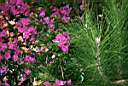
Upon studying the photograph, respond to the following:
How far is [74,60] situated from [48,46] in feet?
1.31

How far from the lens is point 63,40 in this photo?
186 inches

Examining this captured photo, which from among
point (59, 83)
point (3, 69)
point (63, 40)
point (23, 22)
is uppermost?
point (23, 22)

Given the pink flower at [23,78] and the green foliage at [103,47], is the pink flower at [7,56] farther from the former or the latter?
the green foliage at [103,47]

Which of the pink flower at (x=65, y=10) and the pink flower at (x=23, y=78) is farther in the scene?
the pink flower at (x=65, y=10)

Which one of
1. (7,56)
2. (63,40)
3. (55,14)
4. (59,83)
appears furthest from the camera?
(55,14)

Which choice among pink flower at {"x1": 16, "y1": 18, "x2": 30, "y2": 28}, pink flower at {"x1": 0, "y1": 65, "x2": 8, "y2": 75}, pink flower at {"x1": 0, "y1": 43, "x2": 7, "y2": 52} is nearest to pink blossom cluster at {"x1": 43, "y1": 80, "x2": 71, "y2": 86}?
pink flower at {"x1": 0, "y1": 65, "x2": 8, "y2": 75}

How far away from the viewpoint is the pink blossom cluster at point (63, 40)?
15.3ft

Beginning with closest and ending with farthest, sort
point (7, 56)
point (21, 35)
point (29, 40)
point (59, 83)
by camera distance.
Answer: point (59, 83) < point (7, 56) < point (29, 40) < point (21, 35)

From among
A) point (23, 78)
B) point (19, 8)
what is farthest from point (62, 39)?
point (19, 8)

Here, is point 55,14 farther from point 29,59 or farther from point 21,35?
point 29,59

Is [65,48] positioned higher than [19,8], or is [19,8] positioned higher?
[19,8]

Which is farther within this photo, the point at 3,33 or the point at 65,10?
the point at 65,10

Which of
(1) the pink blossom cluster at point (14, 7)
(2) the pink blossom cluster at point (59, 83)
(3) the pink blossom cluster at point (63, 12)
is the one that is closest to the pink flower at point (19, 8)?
(1) the pink blossom cluster at point (14, 7)

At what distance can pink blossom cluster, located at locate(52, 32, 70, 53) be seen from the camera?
4.67 m
